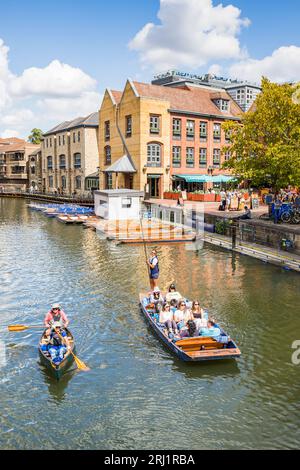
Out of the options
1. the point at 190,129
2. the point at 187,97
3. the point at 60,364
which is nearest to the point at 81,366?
the point at 60,364

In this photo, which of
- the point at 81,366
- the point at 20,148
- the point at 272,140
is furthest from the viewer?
the point at 20,148

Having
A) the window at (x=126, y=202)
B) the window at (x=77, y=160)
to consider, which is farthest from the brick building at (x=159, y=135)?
the window at (x=77, y=160)

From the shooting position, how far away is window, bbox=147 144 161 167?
5600 cm

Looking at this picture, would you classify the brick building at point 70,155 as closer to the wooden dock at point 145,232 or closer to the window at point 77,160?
the window at point 77,160

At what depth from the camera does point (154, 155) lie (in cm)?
5653

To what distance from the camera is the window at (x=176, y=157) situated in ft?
193

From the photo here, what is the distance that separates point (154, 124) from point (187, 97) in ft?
29.8

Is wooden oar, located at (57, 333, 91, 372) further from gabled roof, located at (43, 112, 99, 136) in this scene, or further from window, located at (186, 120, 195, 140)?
gabled roof, located at (43, 112, 99, 136)

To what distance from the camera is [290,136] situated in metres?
32.8

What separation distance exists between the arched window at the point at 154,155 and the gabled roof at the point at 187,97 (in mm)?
5480

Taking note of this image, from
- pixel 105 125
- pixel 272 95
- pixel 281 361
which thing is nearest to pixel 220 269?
pixel 281 361

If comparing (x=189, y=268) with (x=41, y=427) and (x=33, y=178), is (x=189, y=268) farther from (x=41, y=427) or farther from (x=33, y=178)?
(x=33, y=178)

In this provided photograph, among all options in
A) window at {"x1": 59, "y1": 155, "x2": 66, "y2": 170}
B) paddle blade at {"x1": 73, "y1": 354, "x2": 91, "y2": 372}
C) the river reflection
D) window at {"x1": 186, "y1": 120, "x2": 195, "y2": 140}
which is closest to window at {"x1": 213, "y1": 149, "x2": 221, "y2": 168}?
window at {"x1": 186, "y1": 120, "x2": 195, "y2": 140}

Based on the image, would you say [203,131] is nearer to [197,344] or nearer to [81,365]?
[197,344]
